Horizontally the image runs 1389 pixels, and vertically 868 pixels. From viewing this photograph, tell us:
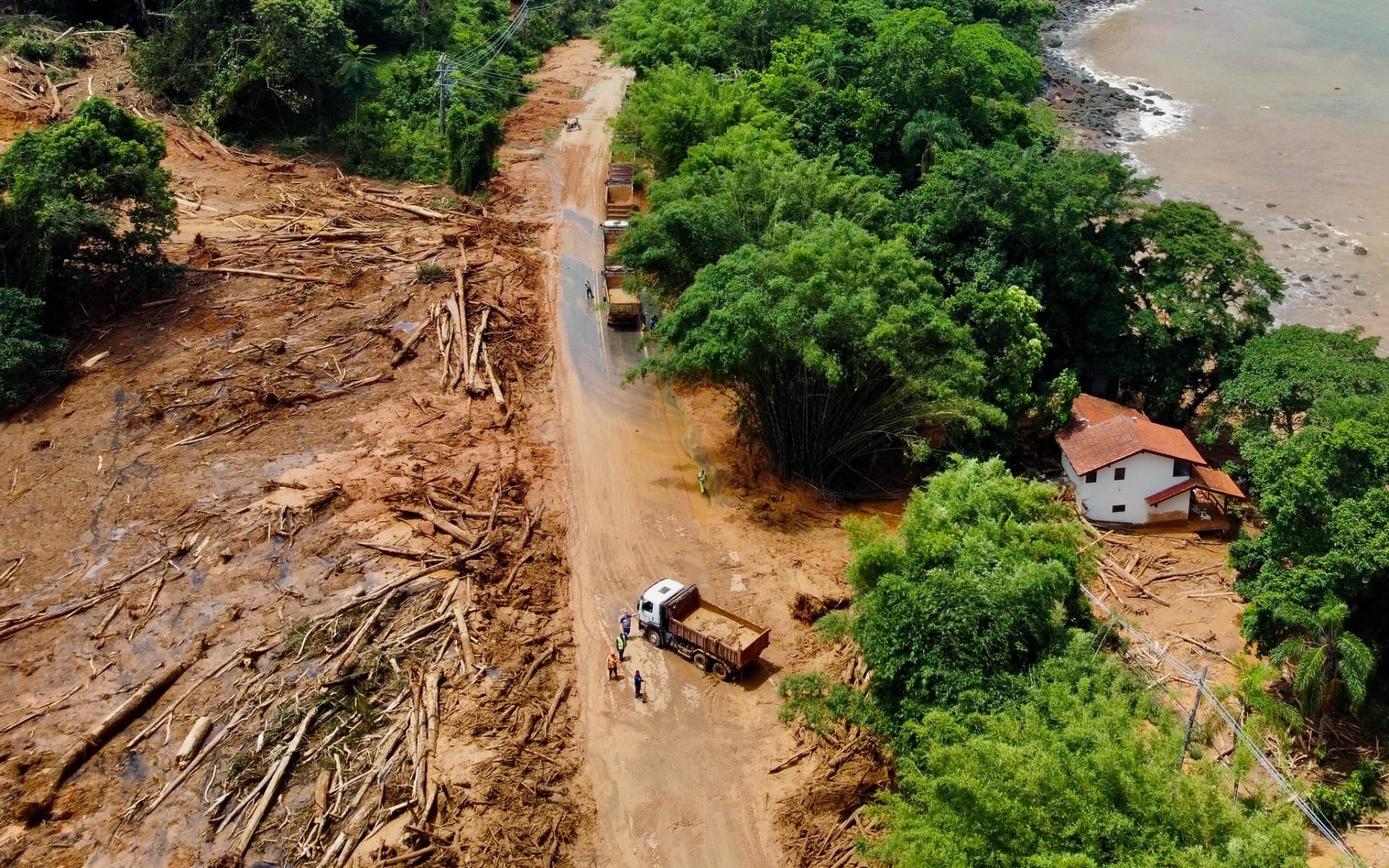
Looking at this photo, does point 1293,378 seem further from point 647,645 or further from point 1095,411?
point 647,645

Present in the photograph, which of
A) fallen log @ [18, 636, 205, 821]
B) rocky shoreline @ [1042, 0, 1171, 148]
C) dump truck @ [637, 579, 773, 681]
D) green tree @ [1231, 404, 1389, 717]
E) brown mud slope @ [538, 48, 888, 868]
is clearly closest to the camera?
fallen log @ [18, 636, 205, 821]

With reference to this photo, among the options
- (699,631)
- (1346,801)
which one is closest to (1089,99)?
(1346,801)

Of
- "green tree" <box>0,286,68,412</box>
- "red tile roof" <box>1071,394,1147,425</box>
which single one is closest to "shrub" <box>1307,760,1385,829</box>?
"red tile roof" <box>1071,394,1147,425</box>

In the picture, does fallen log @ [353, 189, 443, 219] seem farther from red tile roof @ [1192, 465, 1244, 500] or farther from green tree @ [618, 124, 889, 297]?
red tile roof @ [1192, 465, 1244, 500]

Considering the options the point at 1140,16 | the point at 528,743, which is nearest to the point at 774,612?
the point at 528,743

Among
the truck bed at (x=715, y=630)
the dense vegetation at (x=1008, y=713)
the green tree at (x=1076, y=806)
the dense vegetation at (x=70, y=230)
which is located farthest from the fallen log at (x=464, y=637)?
the dense vegetation at (x=70, y=230)

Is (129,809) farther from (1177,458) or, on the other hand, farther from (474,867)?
(1177,458)
